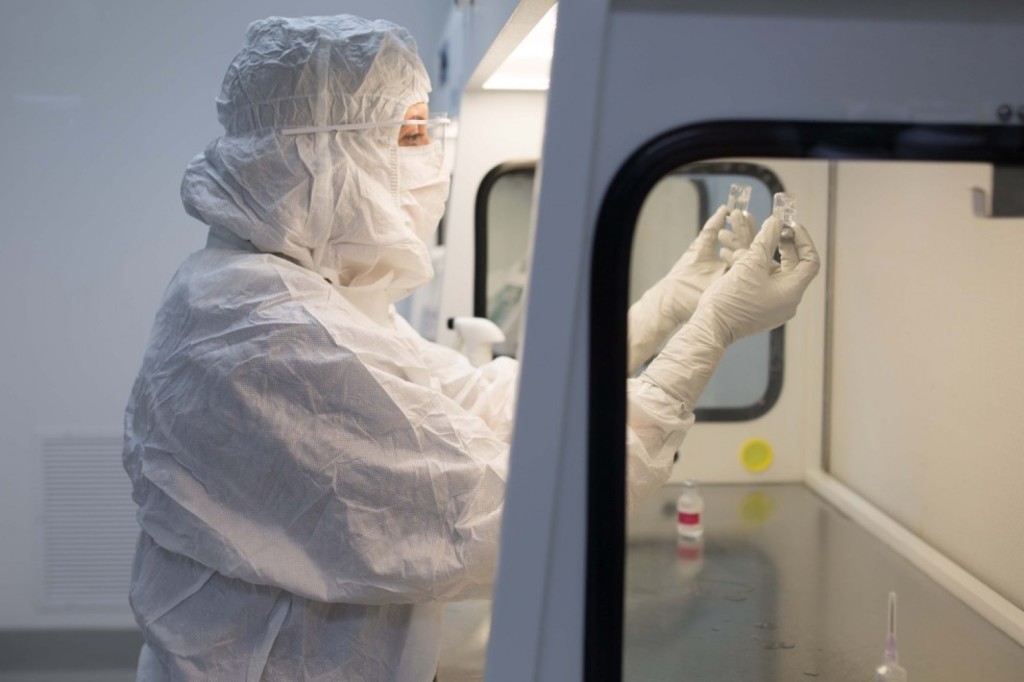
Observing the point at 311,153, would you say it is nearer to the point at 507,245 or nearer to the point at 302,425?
the point at 302,425

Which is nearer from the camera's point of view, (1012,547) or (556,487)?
(556,487)

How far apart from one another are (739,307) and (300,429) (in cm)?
57

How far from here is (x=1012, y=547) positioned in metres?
1.30

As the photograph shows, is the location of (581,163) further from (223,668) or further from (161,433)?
(223,668)

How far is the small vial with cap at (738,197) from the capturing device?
1054 millimetres

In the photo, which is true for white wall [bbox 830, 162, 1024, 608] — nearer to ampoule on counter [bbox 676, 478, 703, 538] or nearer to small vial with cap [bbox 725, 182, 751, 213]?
small vial with cap [bbox 725, 182, 751, 213]

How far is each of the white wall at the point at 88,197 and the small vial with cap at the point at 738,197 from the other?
8.13 ft

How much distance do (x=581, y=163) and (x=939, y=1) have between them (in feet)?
1.10

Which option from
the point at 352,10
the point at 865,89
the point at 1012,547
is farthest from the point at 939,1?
the point at 352,10

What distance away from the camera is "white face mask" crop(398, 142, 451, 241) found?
63.2 inches

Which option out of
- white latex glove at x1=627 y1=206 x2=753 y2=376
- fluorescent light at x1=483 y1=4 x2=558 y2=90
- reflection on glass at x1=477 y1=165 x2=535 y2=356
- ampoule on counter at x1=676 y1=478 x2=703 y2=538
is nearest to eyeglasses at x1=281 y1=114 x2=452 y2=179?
fluorescent light at x1=483 y1=4 x2=558 y2=90

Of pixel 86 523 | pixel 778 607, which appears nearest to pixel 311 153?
pixel 778 607

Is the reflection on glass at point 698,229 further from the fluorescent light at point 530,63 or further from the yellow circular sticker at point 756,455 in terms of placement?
the fluorescent light at point 530,63

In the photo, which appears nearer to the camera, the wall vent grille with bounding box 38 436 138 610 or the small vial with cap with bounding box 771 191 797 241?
the small vial with cap with bounding box 771 191 797 241
